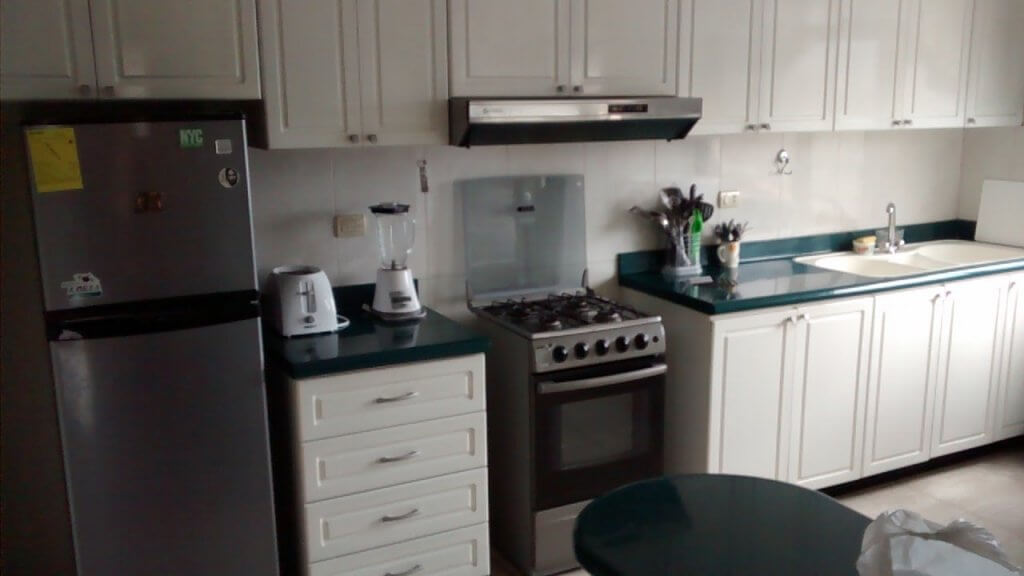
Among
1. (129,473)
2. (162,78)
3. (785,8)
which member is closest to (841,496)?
(785,8)

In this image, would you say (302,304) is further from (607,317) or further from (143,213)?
(607,317)

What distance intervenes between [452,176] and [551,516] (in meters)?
1.29

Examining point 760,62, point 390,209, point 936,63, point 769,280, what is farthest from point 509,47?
point 936,63

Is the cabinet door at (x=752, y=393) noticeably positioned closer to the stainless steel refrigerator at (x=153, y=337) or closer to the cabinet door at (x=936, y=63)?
the cabinet door at (x=936, y=63)

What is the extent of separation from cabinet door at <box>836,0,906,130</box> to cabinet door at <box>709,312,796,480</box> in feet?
3.35

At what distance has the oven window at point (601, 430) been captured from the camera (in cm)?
299

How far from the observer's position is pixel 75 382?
7.47 ft

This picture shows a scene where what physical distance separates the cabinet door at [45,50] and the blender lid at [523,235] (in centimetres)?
135

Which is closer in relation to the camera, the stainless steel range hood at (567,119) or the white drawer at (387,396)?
the white drawer at (387,396)

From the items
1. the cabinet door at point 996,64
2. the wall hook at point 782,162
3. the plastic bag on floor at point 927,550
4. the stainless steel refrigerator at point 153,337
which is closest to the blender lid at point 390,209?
the stainless steel refrigerator at point 153,337

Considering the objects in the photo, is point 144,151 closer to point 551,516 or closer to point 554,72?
point 554,72

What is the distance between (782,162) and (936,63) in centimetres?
79

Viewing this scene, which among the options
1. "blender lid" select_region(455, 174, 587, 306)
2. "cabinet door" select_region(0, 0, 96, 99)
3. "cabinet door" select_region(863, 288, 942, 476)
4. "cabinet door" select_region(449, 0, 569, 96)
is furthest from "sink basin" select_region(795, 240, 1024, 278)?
"cabinet door" select_region(0, 0, 96, 99)

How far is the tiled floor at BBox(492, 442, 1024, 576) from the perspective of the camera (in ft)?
11.4
